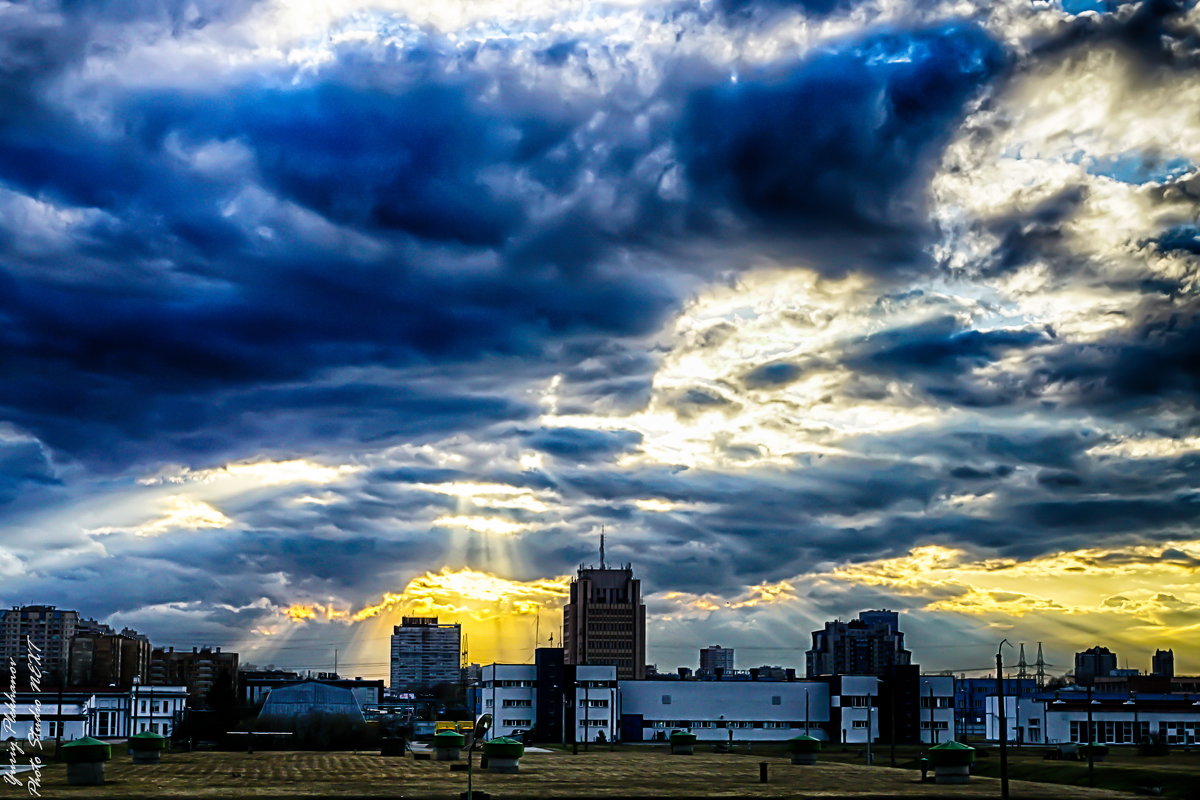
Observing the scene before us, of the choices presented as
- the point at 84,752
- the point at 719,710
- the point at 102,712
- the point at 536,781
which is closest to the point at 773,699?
the point at 719,710

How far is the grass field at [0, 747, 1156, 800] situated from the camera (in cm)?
7375

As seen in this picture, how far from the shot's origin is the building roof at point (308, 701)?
16962 cm

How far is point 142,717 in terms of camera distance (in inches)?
6658

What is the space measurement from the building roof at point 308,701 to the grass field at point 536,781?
51780 millimetres

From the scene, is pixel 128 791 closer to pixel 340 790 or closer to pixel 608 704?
pixel 340 790

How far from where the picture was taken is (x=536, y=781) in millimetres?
84688

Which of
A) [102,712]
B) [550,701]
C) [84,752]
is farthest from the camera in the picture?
[550,701]

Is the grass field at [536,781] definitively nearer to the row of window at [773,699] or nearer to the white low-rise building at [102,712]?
the white low-rise building at [102,712]

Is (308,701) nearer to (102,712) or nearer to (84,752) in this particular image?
(102,712)

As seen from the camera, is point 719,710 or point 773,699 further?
point 773,699

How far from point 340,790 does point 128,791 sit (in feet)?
40.0

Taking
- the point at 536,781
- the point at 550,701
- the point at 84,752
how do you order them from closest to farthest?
the point at 84,752 < the point at 536,781 < the point at 550,701

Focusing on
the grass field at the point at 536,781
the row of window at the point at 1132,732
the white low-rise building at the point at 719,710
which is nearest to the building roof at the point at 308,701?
the white low-rise building at the point at 719,710

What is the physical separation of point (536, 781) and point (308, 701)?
9520 cm
